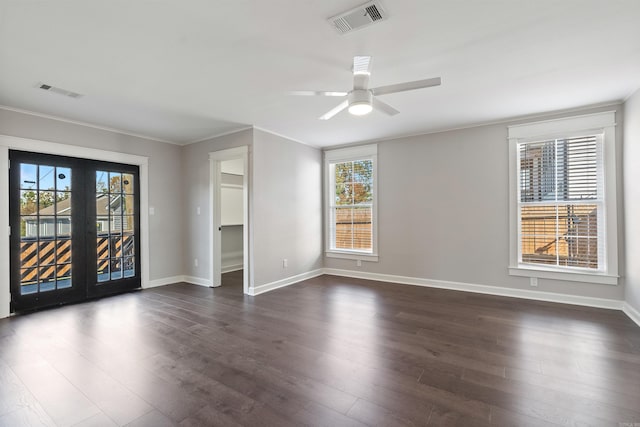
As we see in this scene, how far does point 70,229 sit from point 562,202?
6.82 metres

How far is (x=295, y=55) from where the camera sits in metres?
2.57

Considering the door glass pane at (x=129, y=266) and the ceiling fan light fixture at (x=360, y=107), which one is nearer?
the ceiling fan light fixture at (x=360, y=107)

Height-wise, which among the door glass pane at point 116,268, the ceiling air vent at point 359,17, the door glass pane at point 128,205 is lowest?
the door glass pane at point 116,268

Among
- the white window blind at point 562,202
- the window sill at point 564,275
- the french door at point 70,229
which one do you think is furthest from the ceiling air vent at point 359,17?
the french door at point 70,229

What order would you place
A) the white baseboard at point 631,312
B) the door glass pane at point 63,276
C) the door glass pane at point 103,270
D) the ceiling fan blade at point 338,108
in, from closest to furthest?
the ceiling fan blade at point 338,108 < the white baseboard at point 631,312 < the door glass pane at point 63,276 < the door glass pane at point 103,270

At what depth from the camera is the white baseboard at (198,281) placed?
5.20 meters

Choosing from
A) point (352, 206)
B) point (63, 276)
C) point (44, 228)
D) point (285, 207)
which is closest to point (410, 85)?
point (285, 207)

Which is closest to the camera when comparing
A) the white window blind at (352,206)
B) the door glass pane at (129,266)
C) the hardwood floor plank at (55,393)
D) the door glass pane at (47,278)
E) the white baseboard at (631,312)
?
the hardwood floor plank at (55,393)

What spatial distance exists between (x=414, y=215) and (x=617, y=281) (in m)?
2.64

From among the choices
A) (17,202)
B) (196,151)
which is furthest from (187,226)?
(17,202)

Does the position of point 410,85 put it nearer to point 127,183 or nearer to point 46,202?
point 127,183

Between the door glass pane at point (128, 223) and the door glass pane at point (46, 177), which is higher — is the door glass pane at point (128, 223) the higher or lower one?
A: the lower one

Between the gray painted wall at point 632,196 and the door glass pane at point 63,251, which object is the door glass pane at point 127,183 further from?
the gray painted wall at point 632,196

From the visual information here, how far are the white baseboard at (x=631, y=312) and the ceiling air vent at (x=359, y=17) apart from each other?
160 inches
